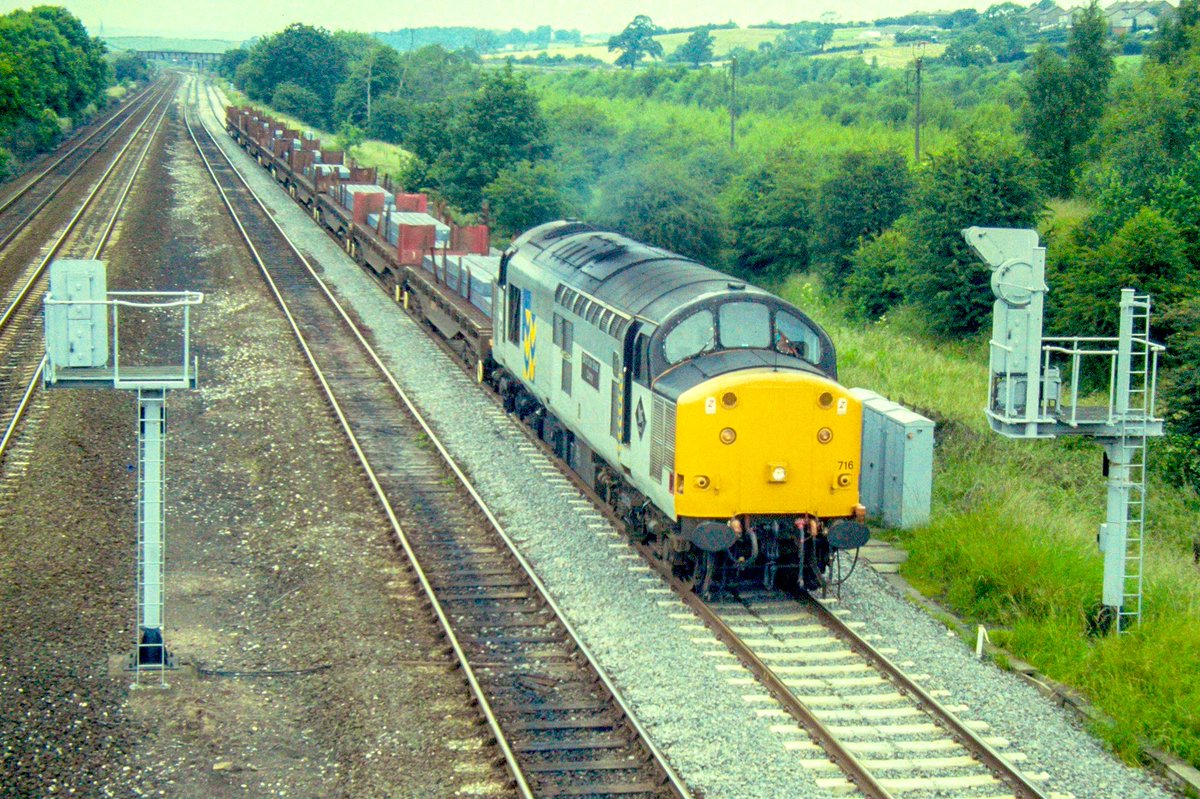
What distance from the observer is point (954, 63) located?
128750mm

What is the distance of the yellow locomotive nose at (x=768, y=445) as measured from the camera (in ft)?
45.6

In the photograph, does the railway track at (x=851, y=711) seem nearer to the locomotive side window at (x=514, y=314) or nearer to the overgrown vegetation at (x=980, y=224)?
the overgrown vegetation at (x=980, y=224)

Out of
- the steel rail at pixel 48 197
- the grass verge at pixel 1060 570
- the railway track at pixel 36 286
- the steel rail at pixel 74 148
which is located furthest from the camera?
the steel rail at pixel 74 148

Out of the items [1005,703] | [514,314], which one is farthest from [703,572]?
[514,314]

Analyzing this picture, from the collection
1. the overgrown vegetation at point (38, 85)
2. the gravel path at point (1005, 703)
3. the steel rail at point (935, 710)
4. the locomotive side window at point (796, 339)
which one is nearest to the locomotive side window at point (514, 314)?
the locomotive side window at point (796, 339)

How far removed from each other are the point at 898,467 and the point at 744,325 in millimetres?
3864

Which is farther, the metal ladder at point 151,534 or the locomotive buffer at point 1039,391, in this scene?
the locomotive buffer at point 1039,391

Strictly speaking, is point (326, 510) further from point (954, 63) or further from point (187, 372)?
point (954, 63)

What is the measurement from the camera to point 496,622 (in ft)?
47.1

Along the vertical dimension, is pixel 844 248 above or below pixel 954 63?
below

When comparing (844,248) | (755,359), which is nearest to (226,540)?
(755,359)

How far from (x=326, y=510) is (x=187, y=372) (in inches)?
238

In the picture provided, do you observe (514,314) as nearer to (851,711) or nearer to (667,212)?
(851,711)

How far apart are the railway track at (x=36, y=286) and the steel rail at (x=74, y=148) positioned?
2538mm
